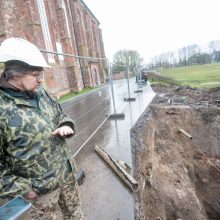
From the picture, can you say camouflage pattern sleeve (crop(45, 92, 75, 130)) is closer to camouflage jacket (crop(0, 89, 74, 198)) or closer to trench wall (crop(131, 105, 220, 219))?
camouflage jacket (crop(0, 89, 74, 198))

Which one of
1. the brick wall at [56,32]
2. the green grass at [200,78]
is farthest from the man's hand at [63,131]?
the green grass at [200,78]

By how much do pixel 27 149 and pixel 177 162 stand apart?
6.25 metres

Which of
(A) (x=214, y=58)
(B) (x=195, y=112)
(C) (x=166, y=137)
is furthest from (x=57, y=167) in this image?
(A) (x=214, y=58)

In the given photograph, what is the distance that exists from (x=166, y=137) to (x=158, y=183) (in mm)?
3402

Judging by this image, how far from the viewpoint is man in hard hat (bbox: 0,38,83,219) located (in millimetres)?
1657

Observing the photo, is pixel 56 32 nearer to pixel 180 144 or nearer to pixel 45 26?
pixel 45 26

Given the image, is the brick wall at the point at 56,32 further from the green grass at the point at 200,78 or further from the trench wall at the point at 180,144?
the green grass at the point at 200,78

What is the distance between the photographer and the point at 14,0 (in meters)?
12.0

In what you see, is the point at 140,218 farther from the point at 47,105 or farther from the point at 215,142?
the point at 215,142

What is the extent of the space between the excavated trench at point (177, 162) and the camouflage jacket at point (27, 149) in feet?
5.40

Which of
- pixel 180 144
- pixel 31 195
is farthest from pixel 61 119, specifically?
pixel 180 144

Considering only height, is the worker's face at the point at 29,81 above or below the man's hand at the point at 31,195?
above

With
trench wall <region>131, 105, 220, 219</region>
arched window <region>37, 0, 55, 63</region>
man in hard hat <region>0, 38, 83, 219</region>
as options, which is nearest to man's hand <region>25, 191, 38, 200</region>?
man in hard hat <region>0, 38, 83, 219</region>

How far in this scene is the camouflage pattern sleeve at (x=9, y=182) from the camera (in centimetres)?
162
